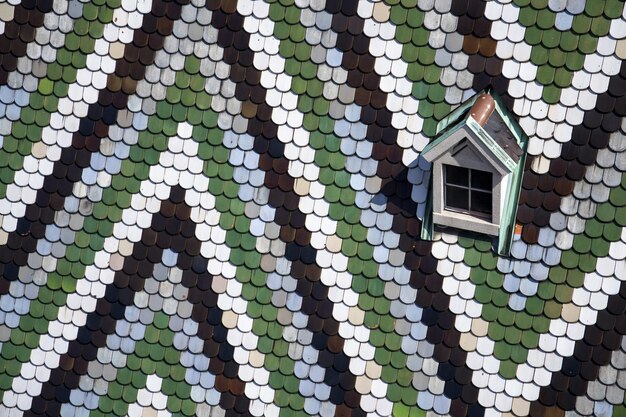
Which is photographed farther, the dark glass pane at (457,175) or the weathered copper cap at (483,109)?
the dark glass pane at (457,175)

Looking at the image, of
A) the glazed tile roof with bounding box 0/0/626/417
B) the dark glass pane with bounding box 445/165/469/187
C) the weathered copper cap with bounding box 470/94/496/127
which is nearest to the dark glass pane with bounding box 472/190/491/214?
the dark glass pane with bounding box 445/165/469/187

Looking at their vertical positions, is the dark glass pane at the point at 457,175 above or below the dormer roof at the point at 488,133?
below

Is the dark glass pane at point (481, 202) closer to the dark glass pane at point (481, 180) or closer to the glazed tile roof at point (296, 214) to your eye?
the dark glass pane at point (481, 180)

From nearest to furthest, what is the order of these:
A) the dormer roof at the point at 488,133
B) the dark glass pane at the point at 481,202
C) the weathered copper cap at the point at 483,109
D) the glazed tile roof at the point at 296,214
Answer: the dormer roof at the point at 488,133 → the weathered copper cap at the point at 483,109 → the glazed tile roof at the point at 296,214 → the dark glass pane at the point at 481,202

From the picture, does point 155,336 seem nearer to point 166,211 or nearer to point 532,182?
point 166,211

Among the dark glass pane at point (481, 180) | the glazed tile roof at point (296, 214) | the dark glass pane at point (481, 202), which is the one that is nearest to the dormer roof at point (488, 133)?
the glazed tile roof at point (296, 214)

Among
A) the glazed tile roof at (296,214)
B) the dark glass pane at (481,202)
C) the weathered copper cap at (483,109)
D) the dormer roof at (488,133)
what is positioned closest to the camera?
the dormer roof at (488,133)

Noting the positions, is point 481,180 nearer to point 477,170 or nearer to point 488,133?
point 477,170
